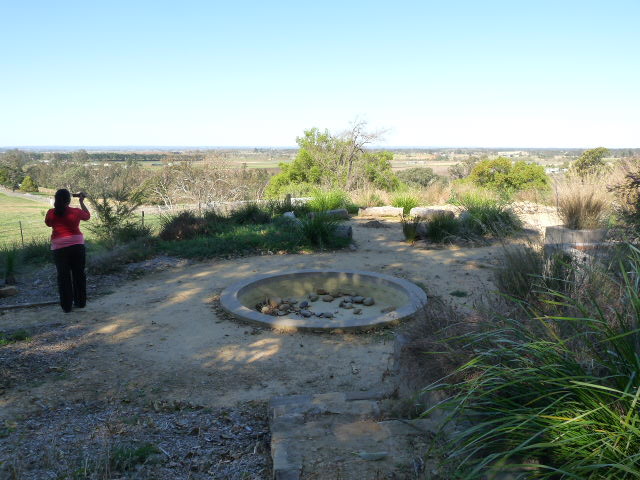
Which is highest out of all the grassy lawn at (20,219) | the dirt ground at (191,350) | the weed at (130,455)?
the weed at (130,455)

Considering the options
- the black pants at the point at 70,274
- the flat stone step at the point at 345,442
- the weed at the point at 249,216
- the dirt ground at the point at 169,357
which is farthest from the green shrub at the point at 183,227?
the flat stone step at the point at 345,442

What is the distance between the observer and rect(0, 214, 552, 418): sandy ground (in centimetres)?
360

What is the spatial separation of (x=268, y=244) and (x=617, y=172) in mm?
5719

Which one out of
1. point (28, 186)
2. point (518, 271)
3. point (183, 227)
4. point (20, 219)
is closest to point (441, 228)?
point (518, 271)

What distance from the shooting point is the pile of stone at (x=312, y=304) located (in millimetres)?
5809

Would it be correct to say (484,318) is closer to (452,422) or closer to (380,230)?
(452,422)

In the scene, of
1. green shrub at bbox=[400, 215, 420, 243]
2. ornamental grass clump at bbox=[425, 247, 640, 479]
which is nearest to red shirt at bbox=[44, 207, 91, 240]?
ornamental grass clump at bbox=[425, 247, 640, 479]

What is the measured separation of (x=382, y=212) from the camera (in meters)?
12.4

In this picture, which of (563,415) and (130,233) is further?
(130,233)

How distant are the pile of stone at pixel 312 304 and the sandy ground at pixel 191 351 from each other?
73 centimetres

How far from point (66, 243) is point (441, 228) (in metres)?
6.23

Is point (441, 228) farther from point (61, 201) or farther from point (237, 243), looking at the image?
point (61, 201)

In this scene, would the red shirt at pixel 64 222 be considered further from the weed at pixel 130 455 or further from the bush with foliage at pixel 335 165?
the bush with foliage at pixel 335 165

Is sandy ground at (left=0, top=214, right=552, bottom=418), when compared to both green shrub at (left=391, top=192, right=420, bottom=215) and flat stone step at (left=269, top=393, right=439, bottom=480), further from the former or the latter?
green shrub at (left=391, top=192, right=420, bottom=215)
